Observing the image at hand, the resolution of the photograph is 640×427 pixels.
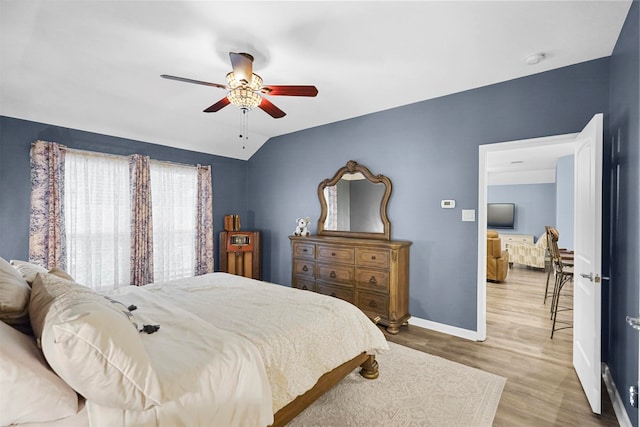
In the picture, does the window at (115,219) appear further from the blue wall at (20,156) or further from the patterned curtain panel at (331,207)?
the patterned curtain panel at (331,207)

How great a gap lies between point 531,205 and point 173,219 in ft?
30.9

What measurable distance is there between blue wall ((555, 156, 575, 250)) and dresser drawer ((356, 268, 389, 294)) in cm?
536

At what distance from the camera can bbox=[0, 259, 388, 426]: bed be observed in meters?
1.02

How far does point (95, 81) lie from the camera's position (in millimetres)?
2914

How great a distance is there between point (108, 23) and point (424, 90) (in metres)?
2.91

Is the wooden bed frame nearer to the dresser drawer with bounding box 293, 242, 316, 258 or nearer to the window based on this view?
the dresser drawer with bounding box 293, 242, 316, 258

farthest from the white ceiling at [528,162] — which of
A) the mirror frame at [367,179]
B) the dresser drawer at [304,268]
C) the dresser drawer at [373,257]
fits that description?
the dresser drawer at [304,268]

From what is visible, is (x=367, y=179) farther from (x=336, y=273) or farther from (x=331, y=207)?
(x=336, y=273)

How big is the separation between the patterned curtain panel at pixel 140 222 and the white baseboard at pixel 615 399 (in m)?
4.99

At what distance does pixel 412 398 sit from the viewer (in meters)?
2.10

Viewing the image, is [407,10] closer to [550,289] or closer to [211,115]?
[211,115]

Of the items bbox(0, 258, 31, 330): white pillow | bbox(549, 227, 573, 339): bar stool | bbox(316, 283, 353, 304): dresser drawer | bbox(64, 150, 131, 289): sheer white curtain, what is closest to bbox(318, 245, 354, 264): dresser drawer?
bbox(316, 283, 353, 304): dresser drawer

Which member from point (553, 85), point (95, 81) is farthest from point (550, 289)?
point (95, 81)

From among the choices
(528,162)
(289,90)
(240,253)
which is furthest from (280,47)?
(528,162)
